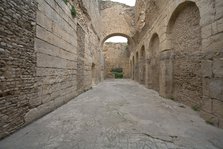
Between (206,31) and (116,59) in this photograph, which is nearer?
(206,31)

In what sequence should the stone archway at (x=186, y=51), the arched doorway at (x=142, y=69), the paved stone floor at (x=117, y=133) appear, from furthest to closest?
the arched doorway at (x=142, y=69) < the stone archway at (x=186, y=51) < the paved stone floor at (x=117, y=133)

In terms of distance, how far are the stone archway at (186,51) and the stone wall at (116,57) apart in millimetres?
18065

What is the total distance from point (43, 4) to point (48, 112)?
2643 mm

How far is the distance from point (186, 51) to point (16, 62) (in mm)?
4785

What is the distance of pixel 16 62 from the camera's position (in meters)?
2.66

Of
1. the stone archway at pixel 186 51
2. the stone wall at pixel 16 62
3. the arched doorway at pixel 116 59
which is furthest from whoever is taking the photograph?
the arched doorway at pixel 116 59

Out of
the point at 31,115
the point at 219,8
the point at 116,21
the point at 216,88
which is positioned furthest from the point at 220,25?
the point at 116,21

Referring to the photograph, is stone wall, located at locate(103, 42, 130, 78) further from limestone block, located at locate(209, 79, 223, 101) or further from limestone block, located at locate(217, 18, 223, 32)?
limestone block, located at locate(217, 18, 223, 32)

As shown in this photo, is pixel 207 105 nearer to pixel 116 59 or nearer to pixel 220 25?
pixel 220 25

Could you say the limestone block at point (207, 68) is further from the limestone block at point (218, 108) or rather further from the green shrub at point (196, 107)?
the green shrub at point (196, 107)

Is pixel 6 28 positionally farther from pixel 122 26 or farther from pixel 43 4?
pixel 122 26

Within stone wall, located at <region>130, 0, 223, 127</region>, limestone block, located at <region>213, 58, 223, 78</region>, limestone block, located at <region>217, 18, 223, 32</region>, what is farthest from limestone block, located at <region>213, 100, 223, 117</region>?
limestone block, located at <region>217, 18, 223, 32</region>

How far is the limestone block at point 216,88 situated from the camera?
2.81 metres

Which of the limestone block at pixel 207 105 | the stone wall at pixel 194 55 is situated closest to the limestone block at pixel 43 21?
the stone wall at pixel 194 55
